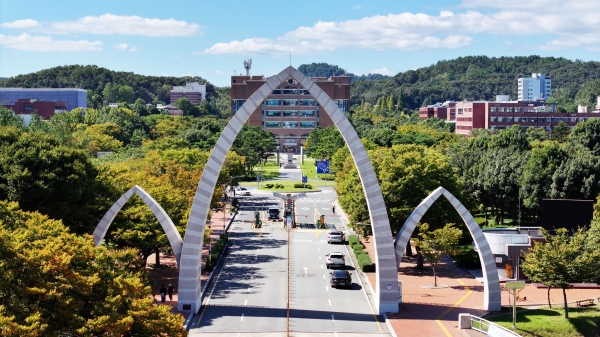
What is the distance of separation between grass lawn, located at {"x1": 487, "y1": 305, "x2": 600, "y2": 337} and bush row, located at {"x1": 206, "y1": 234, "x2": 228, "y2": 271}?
18.6 m

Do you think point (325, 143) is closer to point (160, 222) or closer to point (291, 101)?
point (291, 101)

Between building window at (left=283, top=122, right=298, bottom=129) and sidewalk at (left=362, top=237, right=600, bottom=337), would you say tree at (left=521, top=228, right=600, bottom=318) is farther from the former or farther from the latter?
building window at (left=283, top=122, right=298, bottom=129)

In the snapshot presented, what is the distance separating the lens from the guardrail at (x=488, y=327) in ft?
97.9

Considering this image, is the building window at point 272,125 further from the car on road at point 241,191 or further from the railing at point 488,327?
the railing at point 488,327

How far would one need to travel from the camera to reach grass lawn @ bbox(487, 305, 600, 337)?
108 ft

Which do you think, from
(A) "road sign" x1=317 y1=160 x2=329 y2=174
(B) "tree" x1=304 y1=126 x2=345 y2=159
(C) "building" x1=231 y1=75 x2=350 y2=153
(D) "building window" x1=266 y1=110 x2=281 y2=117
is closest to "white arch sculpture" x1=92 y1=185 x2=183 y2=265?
(A) "road sign" x1=317 y1=160 x2=329 y2=174

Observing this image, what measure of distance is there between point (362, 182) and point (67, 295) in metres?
15.5

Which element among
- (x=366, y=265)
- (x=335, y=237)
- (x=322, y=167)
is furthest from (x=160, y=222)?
(x=322, y=167)

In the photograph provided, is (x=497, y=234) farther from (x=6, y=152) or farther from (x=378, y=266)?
(x=6, y=152)

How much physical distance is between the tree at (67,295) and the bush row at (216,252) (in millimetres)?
18930

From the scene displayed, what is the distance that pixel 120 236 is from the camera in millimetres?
41281

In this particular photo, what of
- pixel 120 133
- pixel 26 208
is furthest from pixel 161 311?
pixel 120 133

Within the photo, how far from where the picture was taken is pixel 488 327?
3139 centimetres

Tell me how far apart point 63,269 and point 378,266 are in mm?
15963
